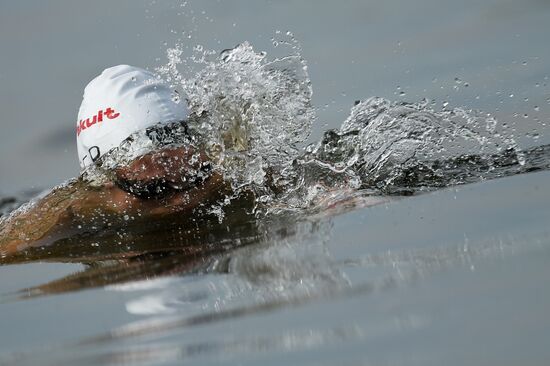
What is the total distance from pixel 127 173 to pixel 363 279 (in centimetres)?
333

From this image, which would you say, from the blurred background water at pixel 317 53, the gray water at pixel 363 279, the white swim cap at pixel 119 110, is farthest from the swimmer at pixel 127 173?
the blurred background water at pixel 317 53

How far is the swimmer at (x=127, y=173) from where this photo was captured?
664 cm

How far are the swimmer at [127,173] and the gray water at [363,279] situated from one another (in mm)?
953

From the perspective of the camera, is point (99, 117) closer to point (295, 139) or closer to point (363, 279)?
point (295, 139)

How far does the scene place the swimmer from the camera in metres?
6.64

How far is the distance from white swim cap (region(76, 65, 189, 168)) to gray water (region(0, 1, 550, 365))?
135 cm

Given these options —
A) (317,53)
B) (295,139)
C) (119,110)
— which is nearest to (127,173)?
(119,110)

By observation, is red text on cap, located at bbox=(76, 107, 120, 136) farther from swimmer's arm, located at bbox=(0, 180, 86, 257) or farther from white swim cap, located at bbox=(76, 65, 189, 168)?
swimmer's arm, located at bbox=(0, 180, 86, 257)

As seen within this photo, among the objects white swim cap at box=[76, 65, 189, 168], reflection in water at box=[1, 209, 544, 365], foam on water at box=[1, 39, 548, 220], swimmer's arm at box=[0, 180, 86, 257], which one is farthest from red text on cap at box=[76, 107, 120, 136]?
reflection in water at box=[1, 209, 544, 365]

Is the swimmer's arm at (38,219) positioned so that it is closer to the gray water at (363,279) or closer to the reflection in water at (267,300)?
the gray water at (363,279)

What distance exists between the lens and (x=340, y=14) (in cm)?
1007

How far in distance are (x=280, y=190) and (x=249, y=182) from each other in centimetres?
23

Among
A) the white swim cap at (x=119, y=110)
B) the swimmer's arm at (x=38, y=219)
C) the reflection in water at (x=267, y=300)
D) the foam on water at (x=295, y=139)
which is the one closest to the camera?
the reflection in water at (x=267, y=300)

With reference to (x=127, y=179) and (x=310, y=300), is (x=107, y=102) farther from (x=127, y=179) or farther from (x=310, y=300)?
(x=310, y=300)
